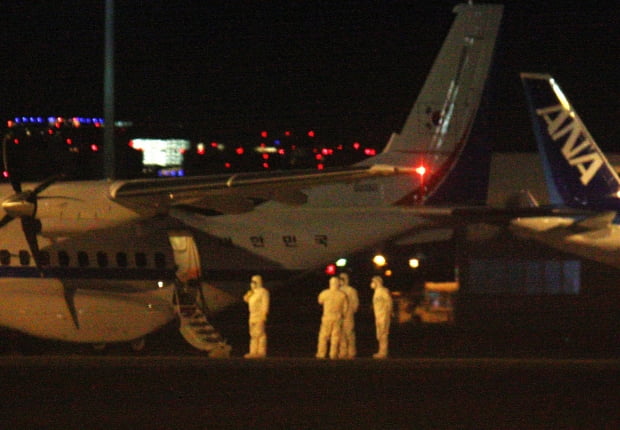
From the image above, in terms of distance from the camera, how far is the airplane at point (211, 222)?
49.6 ft

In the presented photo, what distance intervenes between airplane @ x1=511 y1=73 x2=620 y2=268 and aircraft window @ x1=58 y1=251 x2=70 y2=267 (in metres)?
9.28

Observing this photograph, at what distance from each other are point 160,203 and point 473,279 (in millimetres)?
13524

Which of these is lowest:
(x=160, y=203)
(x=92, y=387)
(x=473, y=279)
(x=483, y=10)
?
(x=473, y=279)

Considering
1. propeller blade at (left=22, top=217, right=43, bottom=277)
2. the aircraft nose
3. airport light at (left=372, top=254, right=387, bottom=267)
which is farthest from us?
airport light at (left=372, top=254, right=387, bottom=267)

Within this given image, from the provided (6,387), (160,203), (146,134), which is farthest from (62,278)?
(146,134)

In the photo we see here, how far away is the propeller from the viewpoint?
1539 centimetres

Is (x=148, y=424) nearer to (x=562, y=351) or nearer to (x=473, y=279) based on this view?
(x=562, y=351)

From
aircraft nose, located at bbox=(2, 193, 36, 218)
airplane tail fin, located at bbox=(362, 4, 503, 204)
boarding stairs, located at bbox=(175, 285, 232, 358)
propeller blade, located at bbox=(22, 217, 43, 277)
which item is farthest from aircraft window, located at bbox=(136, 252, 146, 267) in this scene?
airplane tail fin, located at bbox=(362, 4, 503, 204)

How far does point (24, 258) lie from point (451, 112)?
7.78 m

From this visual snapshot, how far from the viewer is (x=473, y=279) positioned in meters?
26.8

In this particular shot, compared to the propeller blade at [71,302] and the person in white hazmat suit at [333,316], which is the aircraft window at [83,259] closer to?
the propeller blade at [71,302]

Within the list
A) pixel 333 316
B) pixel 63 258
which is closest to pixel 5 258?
pixel 63 258

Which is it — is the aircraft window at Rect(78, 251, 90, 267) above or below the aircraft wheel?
above

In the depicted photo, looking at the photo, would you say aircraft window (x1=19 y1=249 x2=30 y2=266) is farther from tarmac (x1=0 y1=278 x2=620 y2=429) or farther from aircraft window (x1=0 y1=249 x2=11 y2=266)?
tarmac (x1=0 y1=278 x2=620 y2=429)
